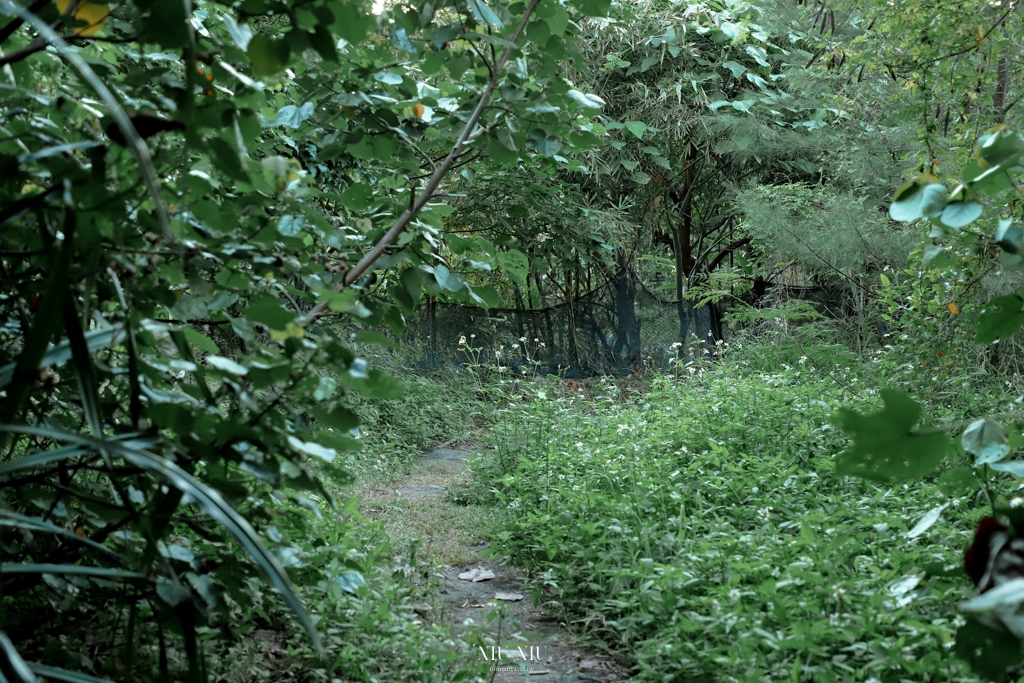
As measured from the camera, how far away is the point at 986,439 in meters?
1.12

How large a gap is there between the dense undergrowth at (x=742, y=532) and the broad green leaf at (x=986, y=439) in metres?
Answer: 0.18

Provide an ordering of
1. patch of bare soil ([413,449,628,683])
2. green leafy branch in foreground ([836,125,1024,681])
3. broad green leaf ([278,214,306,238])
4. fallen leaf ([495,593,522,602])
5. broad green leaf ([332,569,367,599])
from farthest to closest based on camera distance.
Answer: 1. fallen leaf ([495,593,522,602])
2. patch of bare soil ([413,449,628,683])
3. broad green leaf ([332,569,367,599])
4. broad green leaf ([278,214,306,238])
5. green leafy branch in foreground ([836,125,1024,681])

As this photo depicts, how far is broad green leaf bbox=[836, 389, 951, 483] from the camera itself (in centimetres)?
103

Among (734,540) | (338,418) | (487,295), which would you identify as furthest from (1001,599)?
(734,540)

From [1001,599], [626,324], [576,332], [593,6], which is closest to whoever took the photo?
[1001,599]

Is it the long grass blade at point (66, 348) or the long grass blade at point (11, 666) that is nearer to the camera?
the long grass blade at point (11, 666)

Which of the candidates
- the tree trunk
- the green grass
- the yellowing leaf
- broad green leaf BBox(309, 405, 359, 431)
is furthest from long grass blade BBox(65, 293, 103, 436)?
the tree trunk

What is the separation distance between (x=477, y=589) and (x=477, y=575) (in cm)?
15

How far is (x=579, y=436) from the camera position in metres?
4.93

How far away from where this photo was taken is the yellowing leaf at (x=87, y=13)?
3.97ft

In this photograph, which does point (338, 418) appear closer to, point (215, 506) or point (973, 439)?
point (215, 506)

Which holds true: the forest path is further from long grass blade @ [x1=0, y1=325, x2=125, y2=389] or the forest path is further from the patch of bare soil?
long grass blade @ [x1=0, y1=325, x2=125, y2=389]

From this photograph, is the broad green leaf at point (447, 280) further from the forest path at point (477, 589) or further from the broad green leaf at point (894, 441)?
the broad green leaf at point (894, 441)

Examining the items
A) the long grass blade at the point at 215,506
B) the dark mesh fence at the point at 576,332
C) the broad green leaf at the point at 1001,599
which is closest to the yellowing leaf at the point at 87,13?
the long grass blade at the point at 215,506
